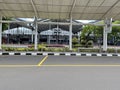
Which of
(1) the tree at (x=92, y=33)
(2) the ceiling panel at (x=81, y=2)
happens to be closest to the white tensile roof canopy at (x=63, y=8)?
(2) the ceiling panel at (x=81, y=2)

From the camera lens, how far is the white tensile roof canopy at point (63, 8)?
1706 cm

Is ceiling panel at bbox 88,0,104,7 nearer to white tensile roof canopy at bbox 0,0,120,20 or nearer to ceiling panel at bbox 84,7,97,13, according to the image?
white tensile roof canopy at bbox 0,0,120,20

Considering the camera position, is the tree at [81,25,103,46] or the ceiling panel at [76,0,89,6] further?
the tree at [81,25,103,46]

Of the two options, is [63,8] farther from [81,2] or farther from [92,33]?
[92,33]

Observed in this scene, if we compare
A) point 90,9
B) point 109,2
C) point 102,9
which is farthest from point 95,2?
point 102,9

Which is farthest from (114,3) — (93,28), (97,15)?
(93,28)

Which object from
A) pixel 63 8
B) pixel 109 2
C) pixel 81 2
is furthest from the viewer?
pixel 63 8

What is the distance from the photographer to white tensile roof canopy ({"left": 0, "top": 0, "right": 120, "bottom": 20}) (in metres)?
17.1

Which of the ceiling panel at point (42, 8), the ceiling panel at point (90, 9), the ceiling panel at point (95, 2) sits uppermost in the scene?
the ceiling panel at point (95, 2)

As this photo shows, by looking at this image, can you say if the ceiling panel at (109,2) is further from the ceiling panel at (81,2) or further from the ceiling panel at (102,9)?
the ceiling panel at (81,2)

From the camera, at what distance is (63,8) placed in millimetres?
18594

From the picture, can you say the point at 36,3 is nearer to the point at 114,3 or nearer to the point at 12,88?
the point at 114,3

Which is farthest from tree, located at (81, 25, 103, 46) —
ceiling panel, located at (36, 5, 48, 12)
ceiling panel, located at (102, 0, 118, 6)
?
ceiling panel, located at (102, 0, 118, 6)

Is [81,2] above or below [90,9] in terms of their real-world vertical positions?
above
